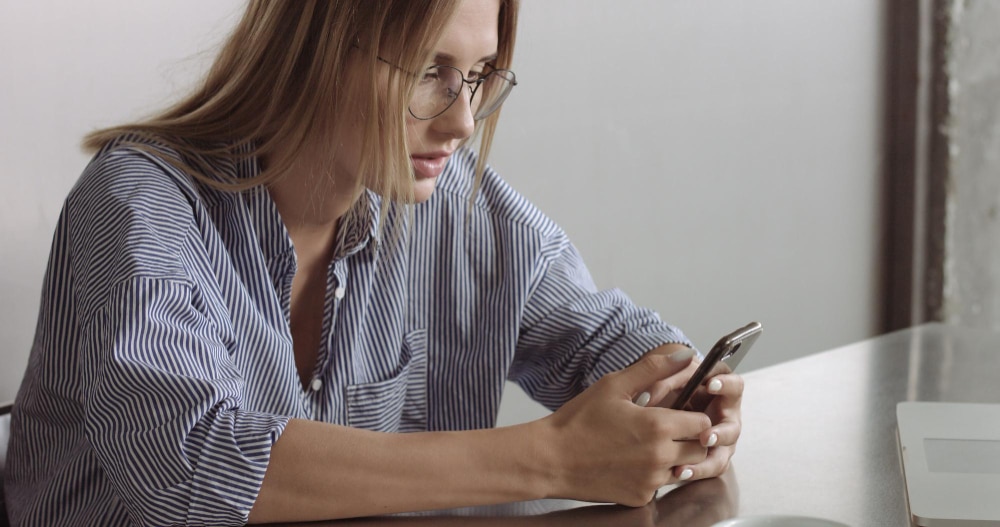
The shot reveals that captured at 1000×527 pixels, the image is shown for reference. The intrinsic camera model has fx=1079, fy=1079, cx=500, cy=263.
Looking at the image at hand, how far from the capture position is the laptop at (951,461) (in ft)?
2.90

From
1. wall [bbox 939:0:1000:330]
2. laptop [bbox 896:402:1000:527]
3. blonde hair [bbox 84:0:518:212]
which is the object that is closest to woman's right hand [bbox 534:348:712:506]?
laptop [bbox 896:402:1000:527]

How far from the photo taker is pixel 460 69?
3.75ft

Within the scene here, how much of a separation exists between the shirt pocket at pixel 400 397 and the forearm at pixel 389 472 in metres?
0.34

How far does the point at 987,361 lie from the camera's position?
1474 mm

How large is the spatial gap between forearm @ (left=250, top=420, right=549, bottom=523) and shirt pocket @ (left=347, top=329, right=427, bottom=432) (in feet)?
1.12

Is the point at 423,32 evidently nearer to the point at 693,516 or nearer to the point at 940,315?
the point at 693,516

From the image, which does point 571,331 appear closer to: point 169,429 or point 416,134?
point 416,134

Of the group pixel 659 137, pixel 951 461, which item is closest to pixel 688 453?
Result: pixel 951 461

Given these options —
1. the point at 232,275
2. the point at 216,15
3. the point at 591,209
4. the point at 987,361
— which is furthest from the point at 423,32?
the point at 591,209

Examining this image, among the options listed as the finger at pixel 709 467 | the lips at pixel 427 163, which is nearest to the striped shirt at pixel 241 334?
the lips at pixel 427 163

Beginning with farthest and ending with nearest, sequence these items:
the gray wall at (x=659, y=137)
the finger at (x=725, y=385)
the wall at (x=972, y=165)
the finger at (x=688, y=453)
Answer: the wall at (x=972, y=165) → the gray wall at (x=659, y=137) → the finger at (x=725, y=385) → the finger at (x=688, y=453)

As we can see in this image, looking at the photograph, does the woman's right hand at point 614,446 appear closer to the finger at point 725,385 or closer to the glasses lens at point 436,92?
the finger at point 725,385

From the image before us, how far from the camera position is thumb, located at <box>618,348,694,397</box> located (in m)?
0.99

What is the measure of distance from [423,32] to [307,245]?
32 cm
